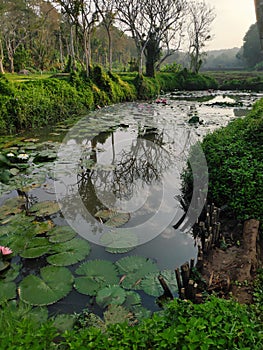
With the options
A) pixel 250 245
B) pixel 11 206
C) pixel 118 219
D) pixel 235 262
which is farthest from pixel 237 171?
pixel 11 206

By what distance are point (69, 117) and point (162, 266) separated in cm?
896

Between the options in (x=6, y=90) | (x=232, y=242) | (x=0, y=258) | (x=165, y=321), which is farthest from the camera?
(x=6, y=90)

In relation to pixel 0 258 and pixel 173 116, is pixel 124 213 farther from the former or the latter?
pixel 173 116

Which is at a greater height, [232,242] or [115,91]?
[115,91]

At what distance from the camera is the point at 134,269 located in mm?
2779

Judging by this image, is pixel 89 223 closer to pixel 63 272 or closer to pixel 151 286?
pixel 63 272

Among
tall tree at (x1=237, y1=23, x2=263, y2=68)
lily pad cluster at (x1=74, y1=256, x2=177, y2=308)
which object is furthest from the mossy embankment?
tall tree at (x1=237, y1=23, x2=263, y2=68)

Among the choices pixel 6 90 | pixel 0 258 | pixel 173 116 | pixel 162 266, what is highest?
pixel 6 90

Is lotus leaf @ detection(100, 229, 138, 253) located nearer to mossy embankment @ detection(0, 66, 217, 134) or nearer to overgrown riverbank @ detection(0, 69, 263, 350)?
overgrown riverbank @ detection(0, 69, 263, 350)

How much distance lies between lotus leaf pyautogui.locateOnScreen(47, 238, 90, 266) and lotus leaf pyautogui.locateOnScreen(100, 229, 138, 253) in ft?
0.75

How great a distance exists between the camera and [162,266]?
9.51 ft

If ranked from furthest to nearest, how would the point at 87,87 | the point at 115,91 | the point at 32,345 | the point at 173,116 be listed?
the point at 115,91
the point at 87,87
the point at 173,116
the point at 32,345

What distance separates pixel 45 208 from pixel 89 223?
2.34 ft

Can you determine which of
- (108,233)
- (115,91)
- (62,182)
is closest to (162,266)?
(108,233)
